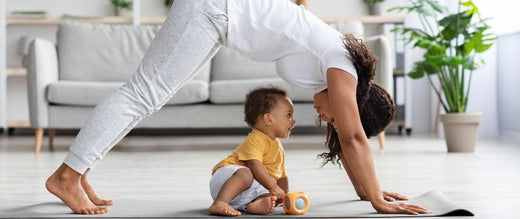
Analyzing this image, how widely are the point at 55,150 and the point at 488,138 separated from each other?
279cm

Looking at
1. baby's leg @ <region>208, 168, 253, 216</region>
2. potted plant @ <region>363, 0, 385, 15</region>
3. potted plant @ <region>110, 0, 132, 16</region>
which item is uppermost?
potted plant @ <region>110, 0, 132, 16</region>

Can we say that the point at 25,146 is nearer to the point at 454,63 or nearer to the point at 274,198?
the point at 454,63

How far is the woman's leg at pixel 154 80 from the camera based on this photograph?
6.94 ft

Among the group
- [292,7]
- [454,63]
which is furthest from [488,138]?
[292,7]

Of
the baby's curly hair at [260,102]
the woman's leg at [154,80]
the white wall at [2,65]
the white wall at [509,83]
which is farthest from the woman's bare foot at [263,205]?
the white wall at [2,65]

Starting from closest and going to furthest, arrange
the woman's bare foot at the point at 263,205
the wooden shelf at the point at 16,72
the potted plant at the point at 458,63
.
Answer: the woman's bare foot at the point at 263,205
the potted plant at the point at 458,63
the wooden shelf at the point at 16,72

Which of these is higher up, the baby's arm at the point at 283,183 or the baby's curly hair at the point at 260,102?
the baby's curly hair at the point at 260,102

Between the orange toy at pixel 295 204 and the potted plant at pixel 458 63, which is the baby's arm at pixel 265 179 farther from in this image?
the potted plant at pixel 458 63

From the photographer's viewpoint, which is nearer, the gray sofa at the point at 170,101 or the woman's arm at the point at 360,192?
the woman's arm at the point at 360,192

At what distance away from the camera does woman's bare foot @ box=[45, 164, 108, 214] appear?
2125 mm

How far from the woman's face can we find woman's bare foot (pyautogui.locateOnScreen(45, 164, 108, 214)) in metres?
0.64

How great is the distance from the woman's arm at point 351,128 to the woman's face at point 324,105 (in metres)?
0.14

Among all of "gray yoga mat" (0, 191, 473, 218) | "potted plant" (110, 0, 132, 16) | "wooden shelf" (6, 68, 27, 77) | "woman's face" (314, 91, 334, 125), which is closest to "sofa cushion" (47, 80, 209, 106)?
"wooden shelf" (6, 68, 27, 77)

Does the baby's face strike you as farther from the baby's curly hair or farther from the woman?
the woman
